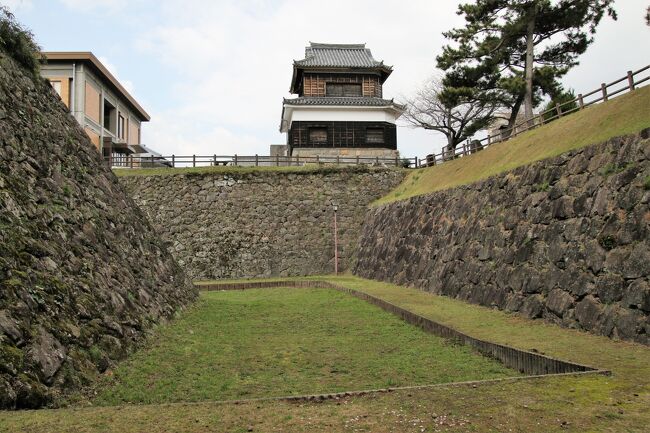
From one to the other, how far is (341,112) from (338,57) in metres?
4.86

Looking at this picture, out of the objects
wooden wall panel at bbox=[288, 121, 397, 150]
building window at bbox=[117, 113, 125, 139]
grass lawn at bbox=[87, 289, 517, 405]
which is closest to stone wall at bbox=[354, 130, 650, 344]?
grass lawn at bbox=[87, 289, 517, 405]

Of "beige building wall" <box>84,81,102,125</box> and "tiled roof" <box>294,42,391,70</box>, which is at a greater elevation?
"tiled roof" <box>294,42,391,70</box>

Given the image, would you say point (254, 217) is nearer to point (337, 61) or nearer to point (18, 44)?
point (337, 61)

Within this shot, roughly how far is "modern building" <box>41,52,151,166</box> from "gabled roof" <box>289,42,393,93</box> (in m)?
10.9

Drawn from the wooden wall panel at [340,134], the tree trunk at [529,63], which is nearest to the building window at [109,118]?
the wooden wall panel at [340,134]

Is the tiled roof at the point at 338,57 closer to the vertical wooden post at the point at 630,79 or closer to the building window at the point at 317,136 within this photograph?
the building window at the point at 317,136

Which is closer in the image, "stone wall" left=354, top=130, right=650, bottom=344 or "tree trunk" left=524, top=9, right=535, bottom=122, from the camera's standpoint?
"stone wall" left=354, top=130, right=650, bottom=344

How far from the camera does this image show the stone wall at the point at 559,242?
8.32 metres

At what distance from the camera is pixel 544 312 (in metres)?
9.89

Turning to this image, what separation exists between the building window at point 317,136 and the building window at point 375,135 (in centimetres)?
257

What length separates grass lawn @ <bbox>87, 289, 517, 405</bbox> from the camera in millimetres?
5988

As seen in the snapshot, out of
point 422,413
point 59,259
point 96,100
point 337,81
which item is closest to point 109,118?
point 96,100

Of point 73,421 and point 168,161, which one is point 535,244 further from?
point 168,161

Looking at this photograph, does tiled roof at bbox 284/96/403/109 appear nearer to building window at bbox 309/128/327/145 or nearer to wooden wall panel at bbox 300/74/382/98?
wooden wall panel at bbox 300/74/382/98
